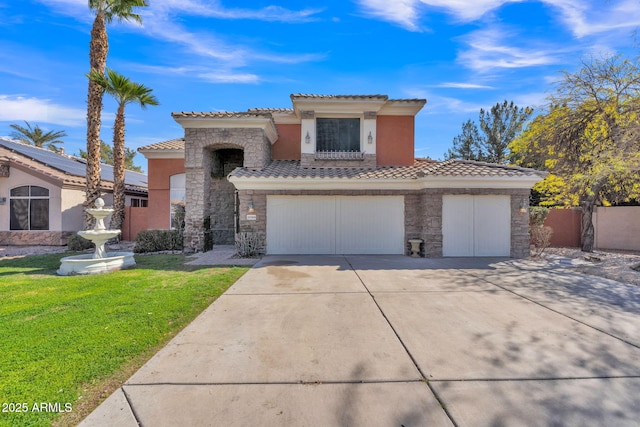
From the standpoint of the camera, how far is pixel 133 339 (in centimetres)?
410

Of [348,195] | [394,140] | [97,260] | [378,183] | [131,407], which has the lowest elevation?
[131,407]

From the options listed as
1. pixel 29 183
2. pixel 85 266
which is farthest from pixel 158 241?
pixel 29 183

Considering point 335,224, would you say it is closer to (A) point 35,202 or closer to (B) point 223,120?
(B) point 223,120

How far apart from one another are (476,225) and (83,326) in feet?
39.9

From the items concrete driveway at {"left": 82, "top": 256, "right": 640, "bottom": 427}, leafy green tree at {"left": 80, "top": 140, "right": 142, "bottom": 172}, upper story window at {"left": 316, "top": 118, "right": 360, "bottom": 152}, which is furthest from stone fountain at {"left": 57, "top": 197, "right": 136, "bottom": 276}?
leafy green tree at {"left": 80, "top": 140, "right": 142, "bottom": 172}

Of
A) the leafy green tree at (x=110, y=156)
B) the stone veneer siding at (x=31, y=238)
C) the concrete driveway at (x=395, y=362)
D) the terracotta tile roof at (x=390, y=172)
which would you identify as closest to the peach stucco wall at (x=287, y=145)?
the terracotta tile roof at (x=390, y=172)

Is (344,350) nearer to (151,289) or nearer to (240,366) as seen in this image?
(240,366)

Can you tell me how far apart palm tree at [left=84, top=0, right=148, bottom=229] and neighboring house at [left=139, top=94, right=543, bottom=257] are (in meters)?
4.47

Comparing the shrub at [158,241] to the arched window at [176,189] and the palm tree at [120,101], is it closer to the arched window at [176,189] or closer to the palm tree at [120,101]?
the palm tree at [120,101]

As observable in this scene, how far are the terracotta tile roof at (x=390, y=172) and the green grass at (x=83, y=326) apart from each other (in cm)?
483

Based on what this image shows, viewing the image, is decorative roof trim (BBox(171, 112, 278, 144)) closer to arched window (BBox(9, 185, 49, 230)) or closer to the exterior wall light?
arched window (BBox(9, 185, 49, 230))

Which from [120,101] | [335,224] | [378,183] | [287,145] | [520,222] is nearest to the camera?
[520,222]

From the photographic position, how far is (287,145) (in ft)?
49.5

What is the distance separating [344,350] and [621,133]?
1373 centimetres
